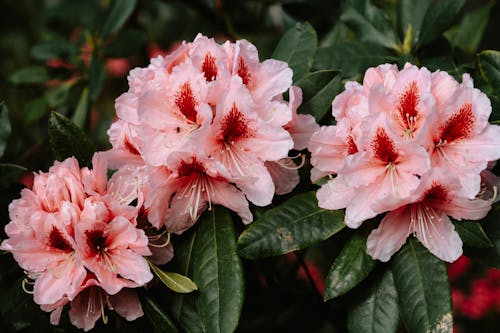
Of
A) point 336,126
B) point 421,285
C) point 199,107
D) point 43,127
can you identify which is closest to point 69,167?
point 199,107

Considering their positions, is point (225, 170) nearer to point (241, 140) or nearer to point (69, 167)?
point (241, 140)

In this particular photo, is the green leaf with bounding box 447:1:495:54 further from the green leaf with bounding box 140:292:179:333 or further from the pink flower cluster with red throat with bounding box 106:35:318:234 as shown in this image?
the green leaf with bounding box 140:292:179:333

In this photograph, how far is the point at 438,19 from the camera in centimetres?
165

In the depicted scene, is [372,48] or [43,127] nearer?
[372,48]

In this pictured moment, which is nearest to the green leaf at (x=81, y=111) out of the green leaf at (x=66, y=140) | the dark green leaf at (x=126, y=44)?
the dark green leaf at (x=126, y=44)

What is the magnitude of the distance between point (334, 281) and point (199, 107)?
37cm

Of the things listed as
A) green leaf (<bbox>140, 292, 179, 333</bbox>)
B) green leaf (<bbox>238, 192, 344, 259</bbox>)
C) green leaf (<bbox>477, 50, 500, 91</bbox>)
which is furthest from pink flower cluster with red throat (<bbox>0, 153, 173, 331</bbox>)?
green leaf (<bbox>477, 50, 500, 91</bbox>)

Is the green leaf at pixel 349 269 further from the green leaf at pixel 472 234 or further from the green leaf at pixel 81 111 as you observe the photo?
the green leaf at pixel 81 111

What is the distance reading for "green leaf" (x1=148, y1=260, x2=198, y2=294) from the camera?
4.36 ft

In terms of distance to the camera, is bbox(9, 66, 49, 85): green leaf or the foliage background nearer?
the foliage background

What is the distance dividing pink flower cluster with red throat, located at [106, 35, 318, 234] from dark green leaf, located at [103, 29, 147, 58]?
2.77ft

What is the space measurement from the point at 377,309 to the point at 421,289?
0.34 feet

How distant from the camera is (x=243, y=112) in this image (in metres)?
1.28

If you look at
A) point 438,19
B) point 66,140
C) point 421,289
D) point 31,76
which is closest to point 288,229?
point 421,289
